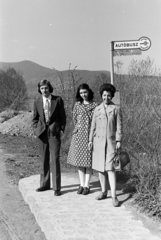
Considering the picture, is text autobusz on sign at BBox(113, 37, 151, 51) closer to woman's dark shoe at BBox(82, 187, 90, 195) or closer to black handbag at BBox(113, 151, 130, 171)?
black handbag at BBox(113, 151, 130, 171)

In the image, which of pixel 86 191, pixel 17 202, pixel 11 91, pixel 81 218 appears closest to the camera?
pixel 81 218

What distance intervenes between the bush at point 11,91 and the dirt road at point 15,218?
12.7 metres

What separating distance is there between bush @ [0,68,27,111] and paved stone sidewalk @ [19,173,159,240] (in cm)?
1386

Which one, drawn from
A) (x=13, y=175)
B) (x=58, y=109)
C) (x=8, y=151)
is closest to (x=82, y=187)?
(x=58, y=109)

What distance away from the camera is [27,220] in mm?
5176

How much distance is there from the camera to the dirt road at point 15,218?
15.2ft

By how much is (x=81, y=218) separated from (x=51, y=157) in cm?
142

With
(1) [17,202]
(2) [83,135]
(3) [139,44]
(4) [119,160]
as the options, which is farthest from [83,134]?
(3) [139,44]

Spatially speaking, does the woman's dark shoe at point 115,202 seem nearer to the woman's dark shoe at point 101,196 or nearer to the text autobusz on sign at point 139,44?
the woman's dark shoe at point 101,196

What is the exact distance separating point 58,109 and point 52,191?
137 centimetres

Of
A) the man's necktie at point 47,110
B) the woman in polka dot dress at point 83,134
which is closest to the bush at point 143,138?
the woman in polka dot dress at point 83,134

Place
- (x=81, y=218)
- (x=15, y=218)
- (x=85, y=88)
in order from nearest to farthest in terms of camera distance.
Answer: (x=81, y=218) → (x=15, y=218) → (x=85, y=88)

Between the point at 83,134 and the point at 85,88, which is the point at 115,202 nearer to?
the point at 83,134

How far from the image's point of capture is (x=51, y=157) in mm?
5836
